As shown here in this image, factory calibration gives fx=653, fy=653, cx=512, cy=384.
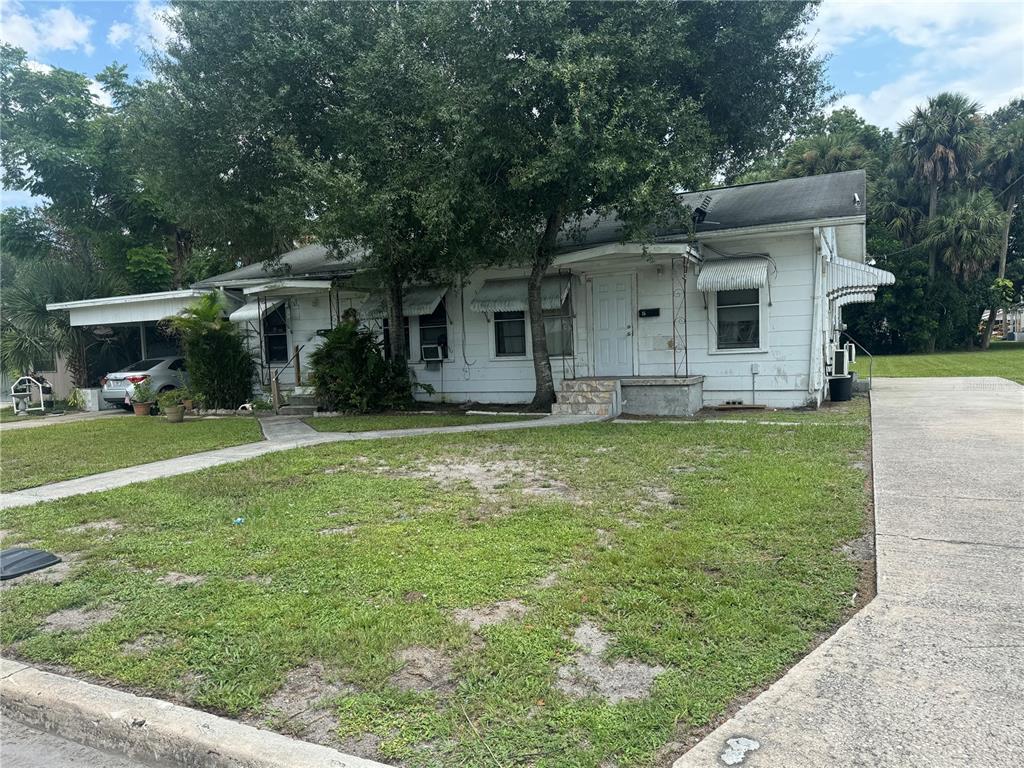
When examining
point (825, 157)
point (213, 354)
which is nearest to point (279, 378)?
point (213, 354)

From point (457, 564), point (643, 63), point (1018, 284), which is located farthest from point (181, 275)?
point (1018, 284)

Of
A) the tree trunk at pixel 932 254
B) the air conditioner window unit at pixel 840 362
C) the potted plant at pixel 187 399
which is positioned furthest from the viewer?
the tree trunk at pixel 932 254

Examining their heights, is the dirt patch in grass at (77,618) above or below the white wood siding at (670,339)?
below

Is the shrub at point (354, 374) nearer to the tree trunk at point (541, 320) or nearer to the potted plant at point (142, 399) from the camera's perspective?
the tree trunk at point (541, 320)

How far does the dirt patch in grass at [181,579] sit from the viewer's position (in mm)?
4273

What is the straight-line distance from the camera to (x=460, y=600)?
3.79 meters

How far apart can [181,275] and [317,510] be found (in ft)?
82.6

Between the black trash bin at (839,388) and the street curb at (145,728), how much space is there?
13060mm

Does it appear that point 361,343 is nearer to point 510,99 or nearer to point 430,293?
point 430,293

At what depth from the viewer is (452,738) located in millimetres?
2570

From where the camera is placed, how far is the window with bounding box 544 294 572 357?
45.4 ft

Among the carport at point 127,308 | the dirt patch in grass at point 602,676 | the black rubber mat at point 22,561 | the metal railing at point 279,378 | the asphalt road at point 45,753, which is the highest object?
the carport at point 127,308

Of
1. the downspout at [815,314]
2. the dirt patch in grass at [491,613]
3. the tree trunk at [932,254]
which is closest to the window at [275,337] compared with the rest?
the downspout at [815,314]

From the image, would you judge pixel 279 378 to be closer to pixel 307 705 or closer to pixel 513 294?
pixel 513 294
